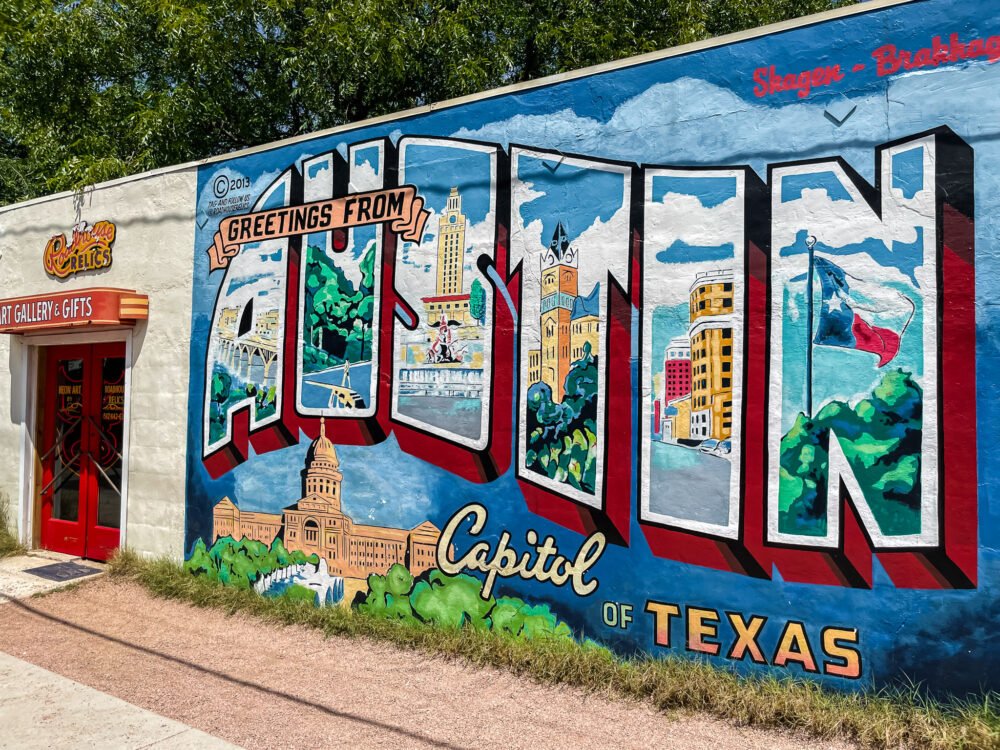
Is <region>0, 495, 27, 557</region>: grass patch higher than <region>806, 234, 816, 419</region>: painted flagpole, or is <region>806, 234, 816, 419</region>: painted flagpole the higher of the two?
<region>806, 234, 816, 419</region>: painted flagpole

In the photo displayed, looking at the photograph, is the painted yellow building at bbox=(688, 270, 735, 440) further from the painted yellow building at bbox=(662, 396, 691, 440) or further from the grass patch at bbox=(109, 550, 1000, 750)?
the grass patch at bbox=(109, 550, 1000, 750)

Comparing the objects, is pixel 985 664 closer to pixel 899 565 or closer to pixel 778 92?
pixel 899 565

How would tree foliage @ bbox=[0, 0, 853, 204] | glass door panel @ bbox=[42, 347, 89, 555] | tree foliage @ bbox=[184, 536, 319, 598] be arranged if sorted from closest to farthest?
tree foliage @ bbox=[184, 536, 319, 598]
glass door panel @ bbox=[42, 347, 89, 555]
tree foliage @ bbox=[0, 0, 853, 204]

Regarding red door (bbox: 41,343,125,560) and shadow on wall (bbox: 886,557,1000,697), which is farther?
red door (bbox: 41,343,125,560)

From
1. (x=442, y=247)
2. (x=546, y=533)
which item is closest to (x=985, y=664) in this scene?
(x=546, y=533)

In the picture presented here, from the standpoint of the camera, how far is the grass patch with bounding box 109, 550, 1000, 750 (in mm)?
4680

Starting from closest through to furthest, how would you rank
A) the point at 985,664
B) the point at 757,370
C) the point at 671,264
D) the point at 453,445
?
the point at 985,664 → the point at 757,370 → the point at 671,264 → the point at 453,445

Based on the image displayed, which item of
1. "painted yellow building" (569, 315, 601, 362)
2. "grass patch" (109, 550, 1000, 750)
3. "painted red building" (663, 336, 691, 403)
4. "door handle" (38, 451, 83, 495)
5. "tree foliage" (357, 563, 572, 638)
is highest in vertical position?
"painted yellow building" (569, 315, 601, 362)

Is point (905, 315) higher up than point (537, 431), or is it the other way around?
point (905, 315)

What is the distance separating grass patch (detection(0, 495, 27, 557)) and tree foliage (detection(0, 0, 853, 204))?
4747 mm

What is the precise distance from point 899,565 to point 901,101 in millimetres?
2761

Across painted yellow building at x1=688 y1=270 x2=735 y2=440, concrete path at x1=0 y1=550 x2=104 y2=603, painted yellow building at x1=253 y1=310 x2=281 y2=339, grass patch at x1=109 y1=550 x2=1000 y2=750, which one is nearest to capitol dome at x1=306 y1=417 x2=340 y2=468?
painted yellow building at x1=253 y1=310 x2=281 y2=339

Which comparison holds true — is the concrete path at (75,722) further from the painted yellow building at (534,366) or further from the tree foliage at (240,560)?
the painted yellow building at (534,366)

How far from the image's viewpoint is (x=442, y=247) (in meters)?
6.98
